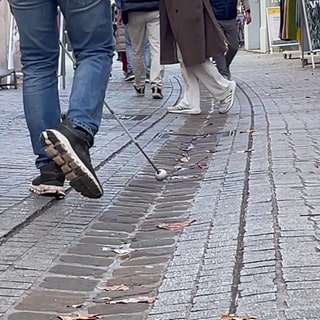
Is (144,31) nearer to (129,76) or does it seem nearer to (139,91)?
(139,91)

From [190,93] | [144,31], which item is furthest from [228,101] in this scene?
[144,31]

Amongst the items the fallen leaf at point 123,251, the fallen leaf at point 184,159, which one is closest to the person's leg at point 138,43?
the fallen leaf at point 184,159

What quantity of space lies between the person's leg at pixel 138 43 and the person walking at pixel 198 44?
6.23 feet

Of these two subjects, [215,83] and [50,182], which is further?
[215,83]

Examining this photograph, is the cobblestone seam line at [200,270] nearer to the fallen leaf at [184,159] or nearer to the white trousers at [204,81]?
the fallen leaf at [184,159]

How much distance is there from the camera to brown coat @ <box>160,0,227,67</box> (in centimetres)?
911

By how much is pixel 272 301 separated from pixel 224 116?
20.3ft

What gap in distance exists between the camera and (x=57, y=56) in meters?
4.99

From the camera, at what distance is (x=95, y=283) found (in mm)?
3535

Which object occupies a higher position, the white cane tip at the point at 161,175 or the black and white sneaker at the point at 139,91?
the white cane tip at the point at 161,175

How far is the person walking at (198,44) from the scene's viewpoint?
9.12 m

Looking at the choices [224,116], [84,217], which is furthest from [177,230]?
[224,116]

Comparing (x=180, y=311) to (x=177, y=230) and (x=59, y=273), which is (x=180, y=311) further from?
(x=177, y=230)

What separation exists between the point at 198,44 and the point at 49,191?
4465 millimetres
